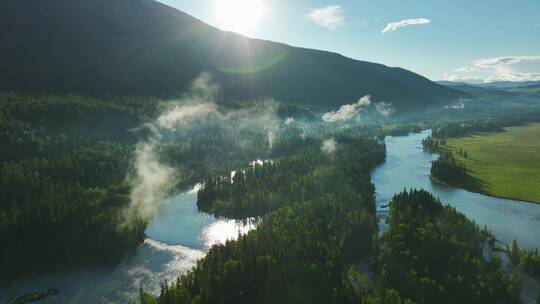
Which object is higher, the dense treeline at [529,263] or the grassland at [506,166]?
the grassland at [506,166]

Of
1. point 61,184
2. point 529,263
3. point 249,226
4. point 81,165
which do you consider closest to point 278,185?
point 249,226

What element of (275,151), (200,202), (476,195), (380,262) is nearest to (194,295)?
(380,262)

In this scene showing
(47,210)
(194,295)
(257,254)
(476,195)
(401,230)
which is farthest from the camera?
(476,195)

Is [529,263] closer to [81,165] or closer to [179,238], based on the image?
[179,238]

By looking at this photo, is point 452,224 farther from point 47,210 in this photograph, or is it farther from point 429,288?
point 47,210

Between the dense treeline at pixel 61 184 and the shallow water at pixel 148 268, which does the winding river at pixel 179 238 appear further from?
the dense treeline at pixel 61 184

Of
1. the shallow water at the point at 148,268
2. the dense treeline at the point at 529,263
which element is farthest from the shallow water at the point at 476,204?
the shallow water at the point at 148,268

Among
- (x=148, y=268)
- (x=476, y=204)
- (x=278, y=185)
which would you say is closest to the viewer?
(x=148, y=268)
